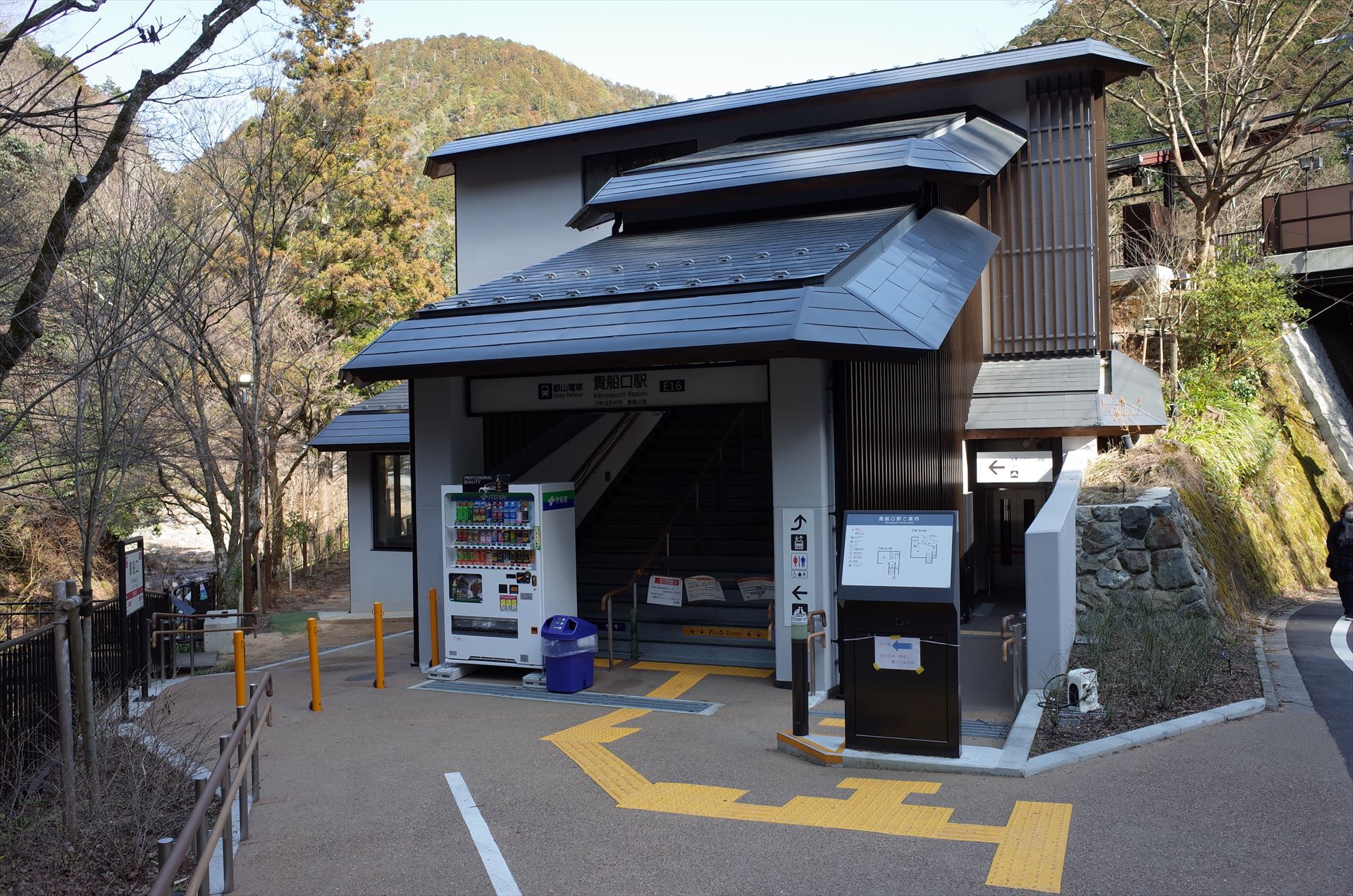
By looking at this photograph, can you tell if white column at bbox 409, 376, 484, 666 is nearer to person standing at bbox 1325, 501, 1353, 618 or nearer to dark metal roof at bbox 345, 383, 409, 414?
dark metal roof at bbox 345, 383, 409, 414

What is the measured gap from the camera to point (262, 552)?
2447cm

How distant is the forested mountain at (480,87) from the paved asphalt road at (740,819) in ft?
210

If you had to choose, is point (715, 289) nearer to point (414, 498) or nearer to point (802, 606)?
point (802, 606)

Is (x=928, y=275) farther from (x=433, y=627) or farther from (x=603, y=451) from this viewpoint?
A: (x=433, y=627)

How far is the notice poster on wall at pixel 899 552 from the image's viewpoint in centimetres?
856

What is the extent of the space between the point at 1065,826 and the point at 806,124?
14446mm

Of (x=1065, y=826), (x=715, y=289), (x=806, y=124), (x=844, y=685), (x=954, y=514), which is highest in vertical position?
(x=806, y=124)

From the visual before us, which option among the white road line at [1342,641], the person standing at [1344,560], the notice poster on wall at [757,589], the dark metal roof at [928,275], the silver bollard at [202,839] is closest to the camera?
the silver bollard at [202,839]

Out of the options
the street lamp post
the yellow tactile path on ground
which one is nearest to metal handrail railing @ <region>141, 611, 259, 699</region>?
the street lamp post

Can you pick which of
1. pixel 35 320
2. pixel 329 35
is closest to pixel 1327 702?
pixel 35 320

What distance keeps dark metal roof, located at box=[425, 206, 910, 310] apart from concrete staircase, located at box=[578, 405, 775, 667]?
2344mm

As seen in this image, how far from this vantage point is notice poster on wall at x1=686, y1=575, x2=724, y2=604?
1357cm

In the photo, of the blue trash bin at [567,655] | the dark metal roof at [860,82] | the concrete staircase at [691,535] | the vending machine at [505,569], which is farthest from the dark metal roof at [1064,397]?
the blue trash bin at [567,655]

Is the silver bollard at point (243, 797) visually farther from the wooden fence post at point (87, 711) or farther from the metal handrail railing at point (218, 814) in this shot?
the wooden fence post at point (87, 711)
